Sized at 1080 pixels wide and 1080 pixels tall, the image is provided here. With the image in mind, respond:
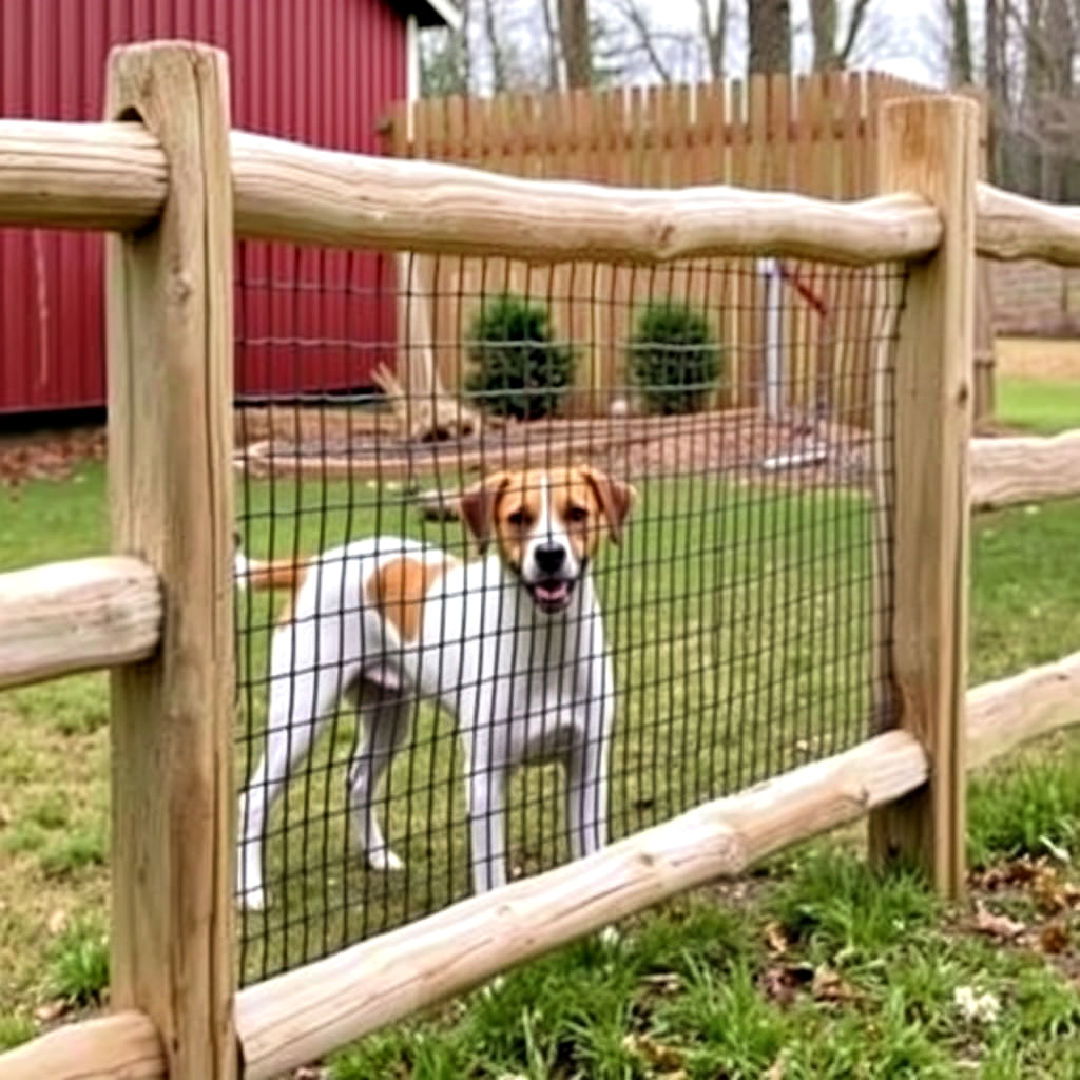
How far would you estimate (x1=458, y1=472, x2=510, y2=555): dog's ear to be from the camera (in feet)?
12.7

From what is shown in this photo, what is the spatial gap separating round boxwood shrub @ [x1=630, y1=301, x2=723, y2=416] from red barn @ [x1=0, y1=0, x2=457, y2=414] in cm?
244

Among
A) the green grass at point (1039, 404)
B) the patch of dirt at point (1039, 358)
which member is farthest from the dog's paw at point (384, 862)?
the patch of dirt at point (1039, 358)

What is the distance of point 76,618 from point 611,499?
1.65 meters

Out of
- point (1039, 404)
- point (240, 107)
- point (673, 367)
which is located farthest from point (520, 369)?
point (1039, 404)

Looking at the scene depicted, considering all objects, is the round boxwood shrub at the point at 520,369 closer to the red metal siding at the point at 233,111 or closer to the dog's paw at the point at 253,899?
the dog's paw at the point at 253,899

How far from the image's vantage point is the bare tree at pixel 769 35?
1684 centimetres

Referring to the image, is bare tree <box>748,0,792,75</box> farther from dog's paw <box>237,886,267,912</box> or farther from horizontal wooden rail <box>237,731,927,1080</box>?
dog's paw <box>237,886,267,912</box>

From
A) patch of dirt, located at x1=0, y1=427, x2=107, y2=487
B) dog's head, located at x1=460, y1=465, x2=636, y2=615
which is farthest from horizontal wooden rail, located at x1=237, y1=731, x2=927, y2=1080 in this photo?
patch of dirt, located at x1=0, y1=427, x2=107, y2=487

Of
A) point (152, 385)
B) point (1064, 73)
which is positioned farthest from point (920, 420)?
point (1064, 73)

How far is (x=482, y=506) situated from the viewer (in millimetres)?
3873

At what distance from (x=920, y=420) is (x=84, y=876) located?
2.01 metres

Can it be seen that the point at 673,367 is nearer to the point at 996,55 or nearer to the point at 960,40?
the point at 960,40

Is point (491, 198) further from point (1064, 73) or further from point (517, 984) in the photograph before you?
point (1064, 73)

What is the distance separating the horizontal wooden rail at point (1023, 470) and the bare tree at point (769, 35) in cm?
1265
